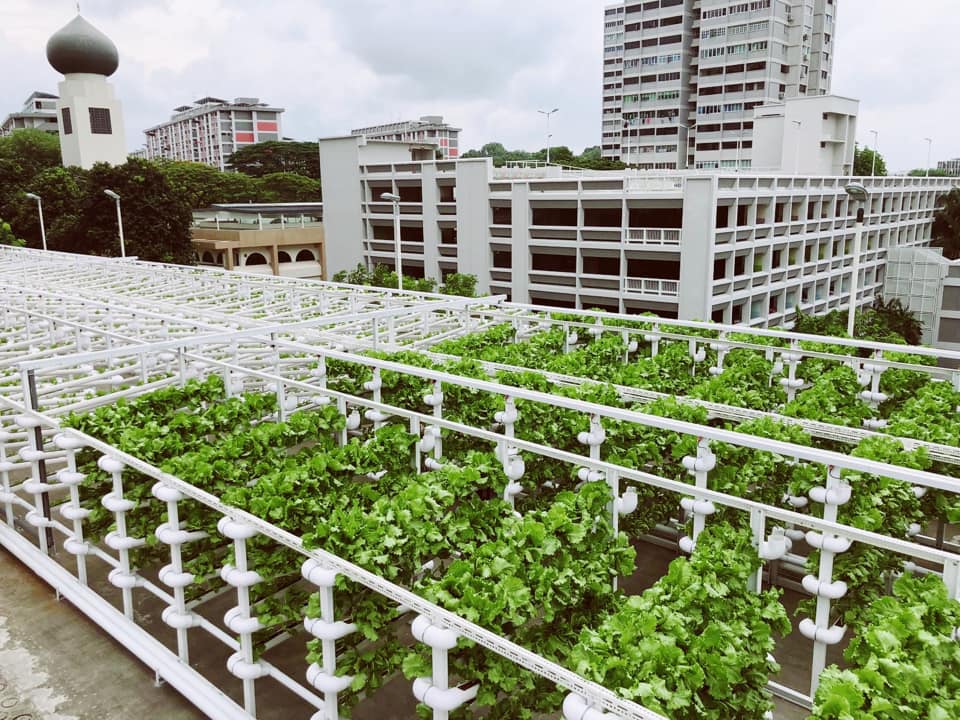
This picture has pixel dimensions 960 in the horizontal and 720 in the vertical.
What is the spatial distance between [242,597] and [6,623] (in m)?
3.50

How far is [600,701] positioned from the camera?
374cm

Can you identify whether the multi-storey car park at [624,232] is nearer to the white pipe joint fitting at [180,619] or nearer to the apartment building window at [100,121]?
the apartment building window at [100,121]

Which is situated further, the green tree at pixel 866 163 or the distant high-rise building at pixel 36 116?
the distant high-rise building at pixel 36 116

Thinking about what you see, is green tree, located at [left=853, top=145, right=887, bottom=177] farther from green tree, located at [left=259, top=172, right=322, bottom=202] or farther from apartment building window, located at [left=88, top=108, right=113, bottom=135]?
apartment building window, located at [left=88, top=108, right=113, bottom=135]

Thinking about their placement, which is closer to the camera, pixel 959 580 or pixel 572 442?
pixel 959 580

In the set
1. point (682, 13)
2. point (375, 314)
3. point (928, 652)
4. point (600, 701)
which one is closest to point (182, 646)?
point (600, 701)

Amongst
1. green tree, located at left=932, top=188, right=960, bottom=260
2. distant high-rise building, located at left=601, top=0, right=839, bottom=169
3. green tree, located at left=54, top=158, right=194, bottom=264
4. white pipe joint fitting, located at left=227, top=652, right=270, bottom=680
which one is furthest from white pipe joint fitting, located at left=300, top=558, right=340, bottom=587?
distant high-rise building, located at left=601, top=0, right=839, bottom=169

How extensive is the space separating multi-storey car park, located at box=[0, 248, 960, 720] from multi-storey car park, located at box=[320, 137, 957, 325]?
33103 mm

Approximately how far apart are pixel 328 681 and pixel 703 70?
322ft

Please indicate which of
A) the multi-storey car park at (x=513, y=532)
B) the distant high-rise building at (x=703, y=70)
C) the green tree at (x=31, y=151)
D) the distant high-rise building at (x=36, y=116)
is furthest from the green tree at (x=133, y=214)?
the distant high-rise building at (x=36, y=116)

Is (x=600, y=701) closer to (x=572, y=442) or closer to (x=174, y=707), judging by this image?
(x=174, y=707)

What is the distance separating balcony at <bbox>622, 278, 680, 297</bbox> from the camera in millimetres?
43688

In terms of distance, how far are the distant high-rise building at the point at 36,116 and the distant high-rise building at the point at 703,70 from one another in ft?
315

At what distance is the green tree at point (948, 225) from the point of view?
222ft
